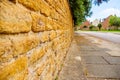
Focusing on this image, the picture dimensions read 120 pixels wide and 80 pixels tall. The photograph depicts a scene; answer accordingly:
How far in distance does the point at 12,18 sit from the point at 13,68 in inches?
11.4

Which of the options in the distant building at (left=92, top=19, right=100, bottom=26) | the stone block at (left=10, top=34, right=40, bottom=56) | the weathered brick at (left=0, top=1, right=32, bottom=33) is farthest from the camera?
the distant building at (left=92, top=19, right=100, bottom=26)

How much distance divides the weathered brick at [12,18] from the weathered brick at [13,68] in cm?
19

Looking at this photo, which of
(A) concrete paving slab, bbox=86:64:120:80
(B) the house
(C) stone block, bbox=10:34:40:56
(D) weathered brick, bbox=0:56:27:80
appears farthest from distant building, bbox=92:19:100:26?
(D) weathered brick, bbox=0:56:27:80

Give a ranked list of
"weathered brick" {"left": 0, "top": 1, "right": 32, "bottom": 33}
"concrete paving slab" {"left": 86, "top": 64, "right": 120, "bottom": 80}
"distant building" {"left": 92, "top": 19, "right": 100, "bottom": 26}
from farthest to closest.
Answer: "distant building" {"left": 92, "top": 19, "right": 100, "bottom": 26}, "concrete paving slab" {"left": 86, "top": 64, "right": 120, "bottom": 80}, "weathered brick" {"left": 0, "top": 1, "right": 32, "bottom": 33}

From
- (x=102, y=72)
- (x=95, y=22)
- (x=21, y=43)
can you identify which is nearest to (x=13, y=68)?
(x=21, y=43)

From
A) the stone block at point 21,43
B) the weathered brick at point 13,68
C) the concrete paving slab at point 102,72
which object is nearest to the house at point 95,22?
the concrete paving slab at point 102,72

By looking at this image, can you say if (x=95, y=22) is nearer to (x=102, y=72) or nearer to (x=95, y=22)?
(x=95, y=22)

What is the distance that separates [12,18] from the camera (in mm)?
1116

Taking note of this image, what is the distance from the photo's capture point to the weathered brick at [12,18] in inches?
39.8

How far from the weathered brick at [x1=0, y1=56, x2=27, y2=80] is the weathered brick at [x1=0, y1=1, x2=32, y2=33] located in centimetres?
19

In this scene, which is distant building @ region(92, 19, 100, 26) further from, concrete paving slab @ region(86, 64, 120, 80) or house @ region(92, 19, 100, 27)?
concrete paving slab @ region(86, 64, 120, 80)

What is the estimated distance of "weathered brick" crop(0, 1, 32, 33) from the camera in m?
1.01

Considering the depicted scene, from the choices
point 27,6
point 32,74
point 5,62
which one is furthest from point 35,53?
point 5,62

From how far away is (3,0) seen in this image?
39.9 inches
